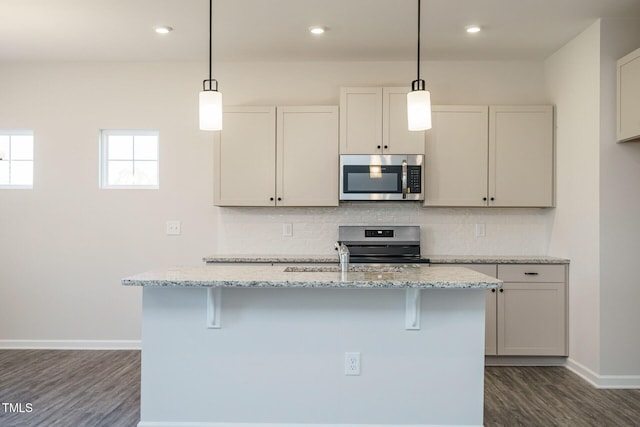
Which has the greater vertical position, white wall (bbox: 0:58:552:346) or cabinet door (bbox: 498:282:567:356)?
white wall (bbox: 0:58:552:346)

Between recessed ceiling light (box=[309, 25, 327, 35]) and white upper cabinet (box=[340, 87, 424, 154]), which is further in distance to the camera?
white upper cabinet (box=[340, 87, 424, 154])

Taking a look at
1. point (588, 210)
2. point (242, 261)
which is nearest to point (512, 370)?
point (588, 210)

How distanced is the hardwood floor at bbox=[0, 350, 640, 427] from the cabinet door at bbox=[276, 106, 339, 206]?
6.24ft

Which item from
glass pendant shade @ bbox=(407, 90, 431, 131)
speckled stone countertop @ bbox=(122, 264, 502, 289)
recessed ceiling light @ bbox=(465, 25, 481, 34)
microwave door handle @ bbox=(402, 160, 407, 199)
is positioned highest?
recessed ceiling light @ bbox=(465, 25, 481, 34)

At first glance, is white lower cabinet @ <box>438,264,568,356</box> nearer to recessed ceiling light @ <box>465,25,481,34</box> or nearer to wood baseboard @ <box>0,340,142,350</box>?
recessed ceiling light @ <box>465,25,481,34</box>

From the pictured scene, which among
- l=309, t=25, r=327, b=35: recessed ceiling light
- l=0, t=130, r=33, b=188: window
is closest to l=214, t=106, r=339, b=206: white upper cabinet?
l=309, t=25, r=327, b=35: recessed ceiling light

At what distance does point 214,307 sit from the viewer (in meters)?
2.49

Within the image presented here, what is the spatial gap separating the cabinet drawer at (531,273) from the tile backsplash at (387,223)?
47 centimetres

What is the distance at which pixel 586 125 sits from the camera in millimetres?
3525

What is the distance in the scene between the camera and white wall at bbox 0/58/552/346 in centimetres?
430

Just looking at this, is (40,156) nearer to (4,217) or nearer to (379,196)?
(4,217)

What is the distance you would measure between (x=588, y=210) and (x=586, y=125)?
63 centimetres

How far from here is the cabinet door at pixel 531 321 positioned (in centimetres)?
379

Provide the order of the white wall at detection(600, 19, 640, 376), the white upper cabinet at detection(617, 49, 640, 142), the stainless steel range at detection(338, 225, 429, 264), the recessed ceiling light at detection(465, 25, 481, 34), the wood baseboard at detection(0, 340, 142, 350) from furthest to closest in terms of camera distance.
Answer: the wood baseboard at detection(0, 340, 142, 350), the stainless steel range at detection(338, 225, 429, 264), the recessed ceiling light at detection(465, 25, 481, 34), the white wall at detection(600, 19, 640, 376), the white upper cabinet at detection(617, 49, 640, 142)
